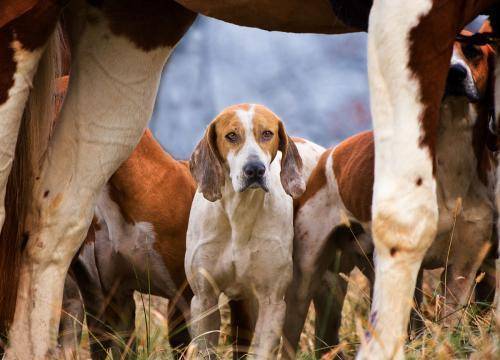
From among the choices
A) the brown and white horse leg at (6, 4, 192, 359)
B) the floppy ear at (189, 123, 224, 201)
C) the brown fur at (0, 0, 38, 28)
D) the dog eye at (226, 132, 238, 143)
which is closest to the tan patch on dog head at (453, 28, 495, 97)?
the dog eye at (226, 132, 238, 143)

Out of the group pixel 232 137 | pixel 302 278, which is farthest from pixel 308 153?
pixel 232 137

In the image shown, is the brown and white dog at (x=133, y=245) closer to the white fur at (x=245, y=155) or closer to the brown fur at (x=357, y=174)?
the white fur at (x=245, y=155)

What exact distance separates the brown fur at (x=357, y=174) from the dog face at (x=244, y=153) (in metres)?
0.25

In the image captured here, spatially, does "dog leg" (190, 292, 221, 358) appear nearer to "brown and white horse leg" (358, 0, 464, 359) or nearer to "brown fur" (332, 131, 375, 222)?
"brown fur" (332, 131, 375, 222)

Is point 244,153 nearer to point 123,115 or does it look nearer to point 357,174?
point 357,174

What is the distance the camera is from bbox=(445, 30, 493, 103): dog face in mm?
4130

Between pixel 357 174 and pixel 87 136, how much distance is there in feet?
5.12

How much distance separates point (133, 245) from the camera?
489 cm

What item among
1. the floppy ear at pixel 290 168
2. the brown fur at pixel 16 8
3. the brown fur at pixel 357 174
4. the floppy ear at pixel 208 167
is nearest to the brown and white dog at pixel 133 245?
the floppy ear at pixel 208 167

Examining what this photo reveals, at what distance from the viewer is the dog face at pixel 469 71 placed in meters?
4.13

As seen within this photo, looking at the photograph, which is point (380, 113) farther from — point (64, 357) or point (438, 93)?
point (64, 357)

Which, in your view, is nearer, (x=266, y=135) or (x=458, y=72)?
(x=458, y=72)

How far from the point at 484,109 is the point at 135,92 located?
5.60 ft

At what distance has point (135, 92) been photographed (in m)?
3.56
